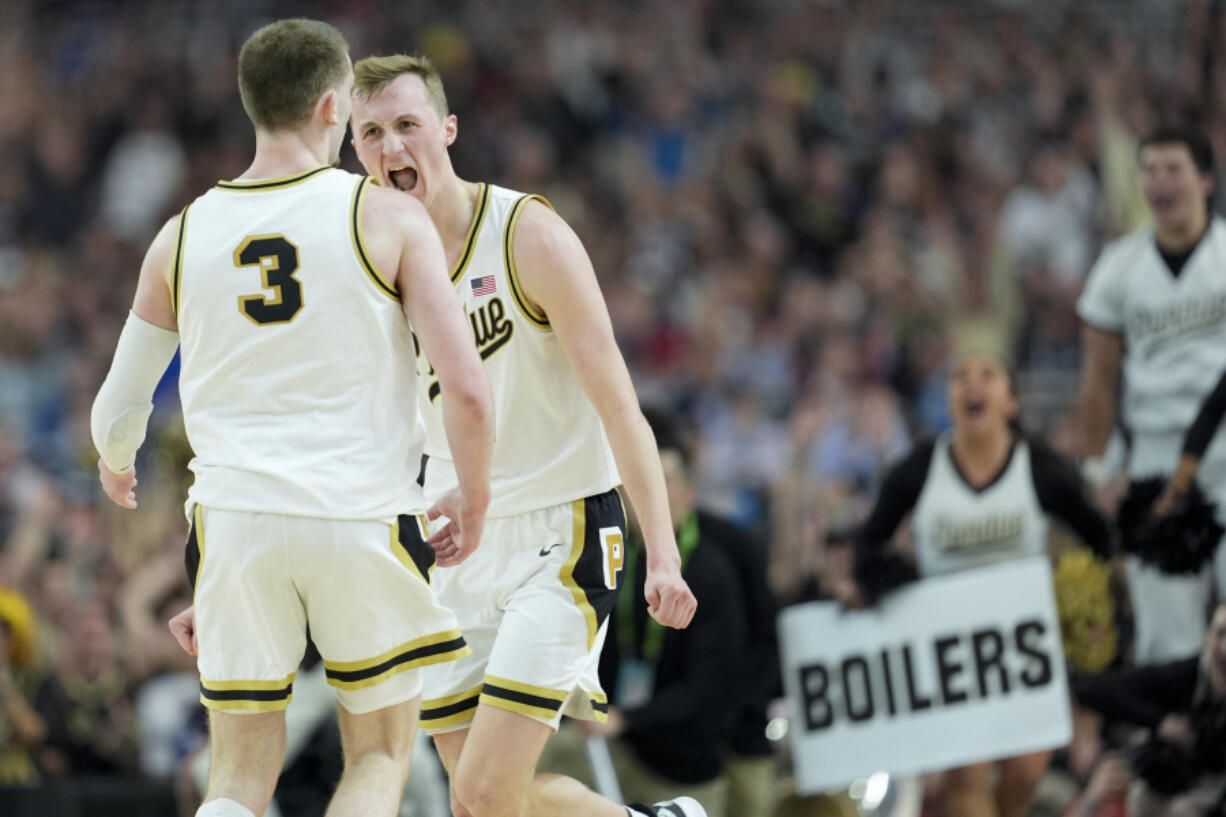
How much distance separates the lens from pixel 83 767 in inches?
360

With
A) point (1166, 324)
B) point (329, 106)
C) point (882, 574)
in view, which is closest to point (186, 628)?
point (329, 106)

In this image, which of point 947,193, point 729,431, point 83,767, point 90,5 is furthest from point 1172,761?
point 90,5

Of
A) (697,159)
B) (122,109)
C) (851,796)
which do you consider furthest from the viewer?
(122,109)

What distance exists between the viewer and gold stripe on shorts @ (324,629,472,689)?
4293 millimetres

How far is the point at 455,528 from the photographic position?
450 cm

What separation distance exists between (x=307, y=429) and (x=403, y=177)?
107 centimetres

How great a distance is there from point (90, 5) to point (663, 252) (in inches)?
310

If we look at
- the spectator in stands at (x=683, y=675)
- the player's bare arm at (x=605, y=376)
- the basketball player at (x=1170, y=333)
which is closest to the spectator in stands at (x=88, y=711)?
the spectator in stands at (x=683, y=675)

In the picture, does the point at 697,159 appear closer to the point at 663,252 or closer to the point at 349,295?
the point at 663,252

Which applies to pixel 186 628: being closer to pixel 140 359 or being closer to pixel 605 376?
pixel 140 359

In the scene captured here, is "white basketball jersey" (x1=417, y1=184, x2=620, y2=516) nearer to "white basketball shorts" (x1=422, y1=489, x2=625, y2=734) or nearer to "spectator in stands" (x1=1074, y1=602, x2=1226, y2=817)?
"white basketball shorts" (x1=422, y1=489, x2=625, y2=734)

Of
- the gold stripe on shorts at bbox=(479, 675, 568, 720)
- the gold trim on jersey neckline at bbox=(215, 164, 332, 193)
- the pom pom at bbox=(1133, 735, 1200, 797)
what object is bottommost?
the pom pom at bbox=(1133, 735, 1200, 797)

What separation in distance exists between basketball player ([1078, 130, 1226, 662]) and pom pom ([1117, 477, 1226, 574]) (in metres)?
0.10

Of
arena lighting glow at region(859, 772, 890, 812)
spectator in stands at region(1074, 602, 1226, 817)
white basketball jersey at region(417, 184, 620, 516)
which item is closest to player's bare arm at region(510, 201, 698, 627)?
white basketball jersey at region(417, 184, 620, 516)
